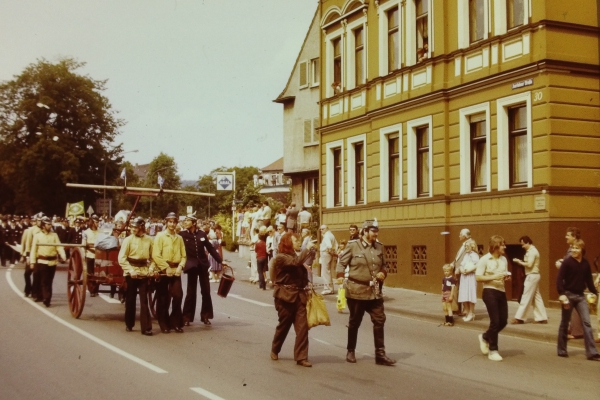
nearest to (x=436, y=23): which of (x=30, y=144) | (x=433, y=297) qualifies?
(x=433, y=297)

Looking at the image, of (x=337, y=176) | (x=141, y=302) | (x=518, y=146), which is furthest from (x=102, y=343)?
(x=337, y=176)

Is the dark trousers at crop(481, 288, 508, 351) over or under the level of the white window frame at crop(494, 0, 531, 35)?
under

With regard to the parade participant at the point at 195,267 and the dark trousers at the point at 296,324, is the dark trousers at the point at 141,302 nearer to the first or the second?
the parade participant at the point at 195,267

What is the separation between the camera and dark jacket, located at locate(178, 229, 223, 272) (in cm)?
1714

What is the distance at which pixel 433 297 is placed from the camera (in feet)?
82.7

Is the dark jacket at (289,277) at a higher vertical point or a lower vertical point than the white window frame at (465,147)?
lower

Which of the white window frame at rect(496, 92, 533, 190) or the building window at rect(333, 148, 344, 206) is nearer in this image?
the white window frame at rect(496, 92, 533, 190)

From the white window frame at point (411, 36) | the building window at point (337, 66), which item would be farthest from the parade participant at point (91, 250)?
the building window at point (337, 66)

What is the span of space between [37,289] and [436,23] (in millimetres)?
13559

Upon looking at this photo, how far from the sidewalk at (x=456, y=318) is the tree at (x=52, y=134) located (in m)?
39.5

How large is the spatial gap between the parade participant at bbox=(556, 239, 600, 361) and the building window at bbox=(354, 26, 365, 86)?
19.3 metres

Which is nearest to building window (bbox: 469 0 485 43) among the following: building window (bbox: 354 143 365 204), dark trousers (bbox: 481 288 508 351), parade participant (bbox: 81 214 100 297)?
building window (bbox: 354 143 365 204)

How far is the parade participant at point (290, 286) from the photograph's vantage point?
12.6 metres

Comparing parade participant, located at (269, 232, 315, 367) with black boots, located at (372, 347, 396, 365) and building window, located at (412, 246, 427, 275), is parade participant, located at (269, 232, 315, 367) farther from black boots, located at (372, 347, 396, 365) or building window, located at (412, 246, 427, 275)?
building window, located at (412, 246, 427, 275)
